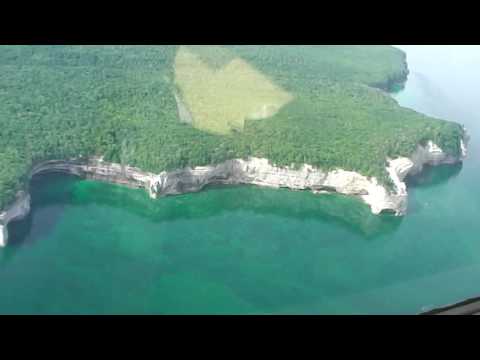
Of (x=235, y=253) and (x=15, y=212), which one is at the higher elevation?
(x=15, y=212)

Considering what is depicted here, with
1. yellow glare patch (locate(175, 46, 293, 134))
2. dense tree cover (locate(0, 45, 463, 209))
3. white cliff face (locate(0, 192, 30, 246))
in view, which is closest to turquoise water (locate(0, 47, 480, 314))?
white cliff face (locate(0, 192, 30, 246))

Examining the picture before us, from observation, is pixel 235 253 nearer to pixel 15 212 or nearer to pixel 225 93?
pixel 15 212

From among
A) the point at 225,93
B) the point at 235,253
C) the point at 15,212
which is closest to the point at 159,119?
the point at 225,93

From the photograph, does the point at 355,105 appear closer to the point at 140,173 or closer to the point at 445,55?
the point at 140,173

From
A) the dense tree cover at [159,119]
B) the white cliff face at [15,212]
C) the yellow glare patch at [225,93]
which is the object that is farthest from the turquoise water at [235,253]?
the yellow glare patch at [225,93]

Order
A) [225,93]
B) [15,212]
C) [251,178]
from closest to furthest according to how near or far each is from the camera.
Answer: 1. [15,212]
2. [251,178]
3. [225,93]
